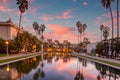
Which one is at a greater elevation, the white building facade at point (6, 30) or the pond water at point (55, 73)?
the white building facade at point (6, 30)

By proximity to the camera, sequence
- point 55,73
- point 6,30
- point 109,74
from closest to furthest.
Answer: point 109,74, point 55,73, point 6,30

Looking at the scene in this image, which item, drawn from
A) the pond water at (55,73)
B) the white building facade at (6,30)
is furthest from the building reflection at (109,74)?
the white building facade at (6,30)

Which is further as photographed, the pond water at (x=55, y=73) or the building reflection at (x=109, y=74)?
the building reflection at (x=109, y=74)

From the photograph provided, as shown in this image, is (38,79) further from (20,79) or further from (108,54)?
(108,54)

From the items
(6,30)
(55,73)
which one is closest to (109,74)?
(55,73)

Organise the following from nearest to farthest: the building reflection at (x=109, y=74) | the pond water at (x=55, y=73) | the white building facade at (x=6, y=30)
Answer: the pond water at (x=55, y=73) < the building reflection at (x=109, y=74) < the white building facade at (x=6, y=30)

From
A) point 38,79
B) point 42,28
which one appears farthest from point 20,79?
point 42,28

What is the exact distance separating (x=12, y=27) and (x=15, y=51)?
9231mm

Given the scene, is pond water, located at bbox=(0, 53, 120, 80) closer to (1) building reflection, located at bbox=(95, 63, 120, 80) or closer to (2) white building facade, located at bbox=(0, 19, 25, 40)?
(1) building reflection, located at bbox=(95, 63, 120, 80)

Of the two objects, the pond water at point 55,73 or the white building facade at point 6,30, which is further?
the white building facade at point 6,30

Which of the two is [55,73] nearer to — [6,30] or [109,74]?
[109,74]

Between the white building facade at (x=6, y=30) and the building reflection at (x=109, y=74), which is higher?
the white building facade at (x=6, y=30)

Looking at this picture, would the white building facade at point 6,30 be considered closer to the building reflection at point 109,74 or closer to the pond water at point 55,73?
the pond water at point 55,73

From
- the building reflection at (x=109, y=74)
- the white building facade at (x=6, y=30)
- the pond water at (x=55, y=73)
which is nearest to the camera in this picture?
the pond water at (x=55, y=73)
